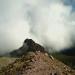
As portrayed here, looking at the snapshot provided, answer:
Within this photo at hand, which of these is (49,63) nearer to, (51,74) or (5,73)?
(51,74)

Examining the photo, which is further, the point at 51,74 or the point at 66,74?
the point at 66,74

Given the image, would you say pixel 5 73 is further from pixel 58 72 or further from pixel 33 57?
pixel 58 72

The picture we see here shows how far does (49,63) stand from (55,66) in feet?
11.8

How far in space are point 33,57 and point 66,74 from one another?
2050 centimetres

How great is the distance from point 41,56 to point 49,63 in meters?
5.52

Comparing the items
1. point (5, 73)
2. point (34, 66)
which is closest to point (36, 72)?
point (34, 66)

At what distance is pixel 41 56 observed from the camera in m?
184

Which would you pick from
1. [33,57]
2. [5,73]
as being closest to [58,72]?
[33,57]

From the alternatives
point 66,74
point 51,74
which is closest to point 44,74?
point 51,74

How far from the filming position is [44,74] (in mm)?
175500

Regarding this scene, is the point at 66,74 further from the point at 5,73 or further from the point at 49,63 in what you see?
the point at 5,73

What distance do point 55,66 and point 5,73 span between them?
26.3 meters

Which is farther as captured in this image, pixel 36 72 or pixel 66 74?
pixel 66 74

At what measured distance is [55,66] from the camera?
18412cm
